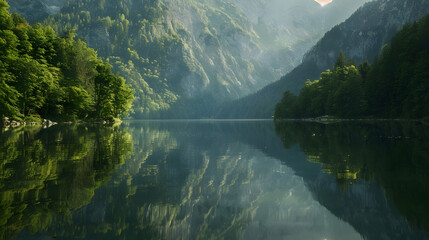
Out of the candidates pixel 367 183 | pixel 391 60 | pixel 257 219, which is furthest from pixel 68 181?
pixel 391 60

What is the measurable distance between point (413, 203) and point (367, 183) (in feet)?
8.25

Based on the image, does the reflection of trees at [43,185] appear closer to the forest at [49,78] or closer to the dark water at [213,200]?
the dark water at [213,200]

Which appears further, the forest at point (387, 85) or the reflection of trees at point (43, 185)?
the forest at point (387, 85)

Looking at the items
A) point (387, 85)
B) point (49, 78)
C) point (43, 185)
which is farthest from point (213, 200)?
point (387, 85)

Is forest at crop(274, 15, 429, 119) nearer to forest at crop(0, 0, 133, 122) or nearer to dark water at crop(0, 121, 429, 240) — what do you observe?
dark water at crop(0, 121, 429, 240)

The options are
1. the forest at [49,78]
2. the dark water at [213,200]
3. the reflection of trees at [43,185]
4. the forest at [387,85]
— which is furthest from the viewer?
the forest at [387,85]

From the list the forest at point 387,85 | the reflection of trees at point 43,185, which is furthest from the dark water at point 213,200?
the forest at point 387,85

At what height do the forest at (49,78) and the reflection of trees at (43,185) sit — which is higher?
the forest at (49,78)

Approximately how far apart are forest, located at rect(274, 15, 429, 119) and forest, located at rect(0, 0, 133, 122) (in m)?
67.5

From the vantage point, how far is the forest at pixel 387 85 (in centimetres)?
6900

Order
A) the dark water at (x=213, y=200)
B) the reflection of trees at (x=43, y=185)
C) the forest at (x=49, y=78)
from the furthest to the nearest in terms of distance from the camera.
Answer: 1. the forest at (x=49, y=78)
2. the reflection of trees at (x=43, y=185)
3. the dark water at (x=213, y=200)

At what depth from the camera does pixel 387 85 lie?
81375mm

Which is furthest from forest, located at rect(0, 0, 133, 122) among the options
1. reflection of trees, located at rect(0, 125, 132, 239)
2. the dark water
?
the dark water

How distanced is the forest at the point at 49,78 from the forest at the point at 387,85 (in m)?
67.5
